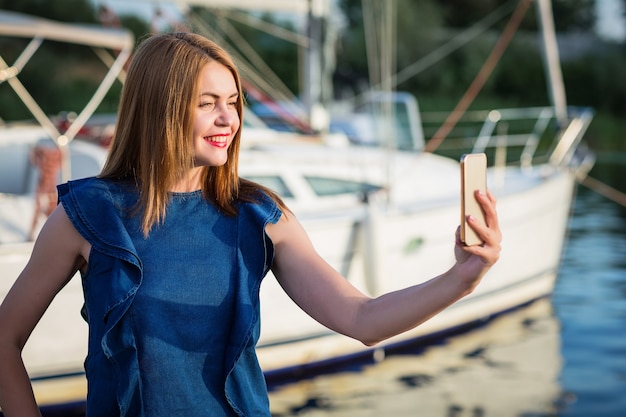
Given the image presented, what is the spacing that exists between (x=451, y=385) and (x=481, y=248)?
483 centimetres

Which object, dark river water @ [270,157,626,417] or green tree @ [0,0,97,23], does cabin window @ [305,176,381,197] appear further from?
green tree @ [0,0,97,23]

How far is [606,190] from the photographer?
17.1 meters

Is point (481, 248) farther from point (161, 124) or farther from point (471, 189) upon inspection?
point (161, 124)

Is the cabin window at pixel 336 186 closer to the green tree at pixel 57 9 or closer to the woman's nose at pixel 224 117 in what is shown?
the woman's nose at pixel 224 117

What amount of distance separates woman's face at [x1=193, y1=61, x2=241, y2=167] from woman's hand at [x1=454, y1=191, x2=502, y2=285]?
1.63ft

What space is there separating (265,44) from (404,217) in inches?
889

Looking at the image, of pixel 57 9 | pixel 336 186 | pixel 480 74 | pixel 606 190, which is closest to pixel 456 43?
pixel 57 9

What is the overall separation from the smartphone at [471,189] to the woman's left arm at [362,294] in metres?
0.01

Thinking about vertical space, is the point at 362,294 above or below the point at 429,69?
below

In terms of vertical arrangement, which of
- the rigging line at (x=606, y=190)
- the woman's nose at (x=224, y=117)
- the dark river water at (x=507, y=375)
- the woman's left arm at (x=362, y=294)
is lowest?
the dark river water at (x=507, y=375)

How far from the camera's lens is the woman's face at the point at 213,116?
1709mm

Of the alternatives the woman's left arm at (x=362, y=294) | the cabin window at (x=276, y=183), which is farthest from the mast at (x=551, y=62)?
the woman's left arm at (x=362, y=294)

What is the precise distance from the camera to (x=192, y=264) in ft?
5.37

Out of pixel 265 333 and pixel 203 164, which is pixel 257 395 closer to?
pixel 203 164
